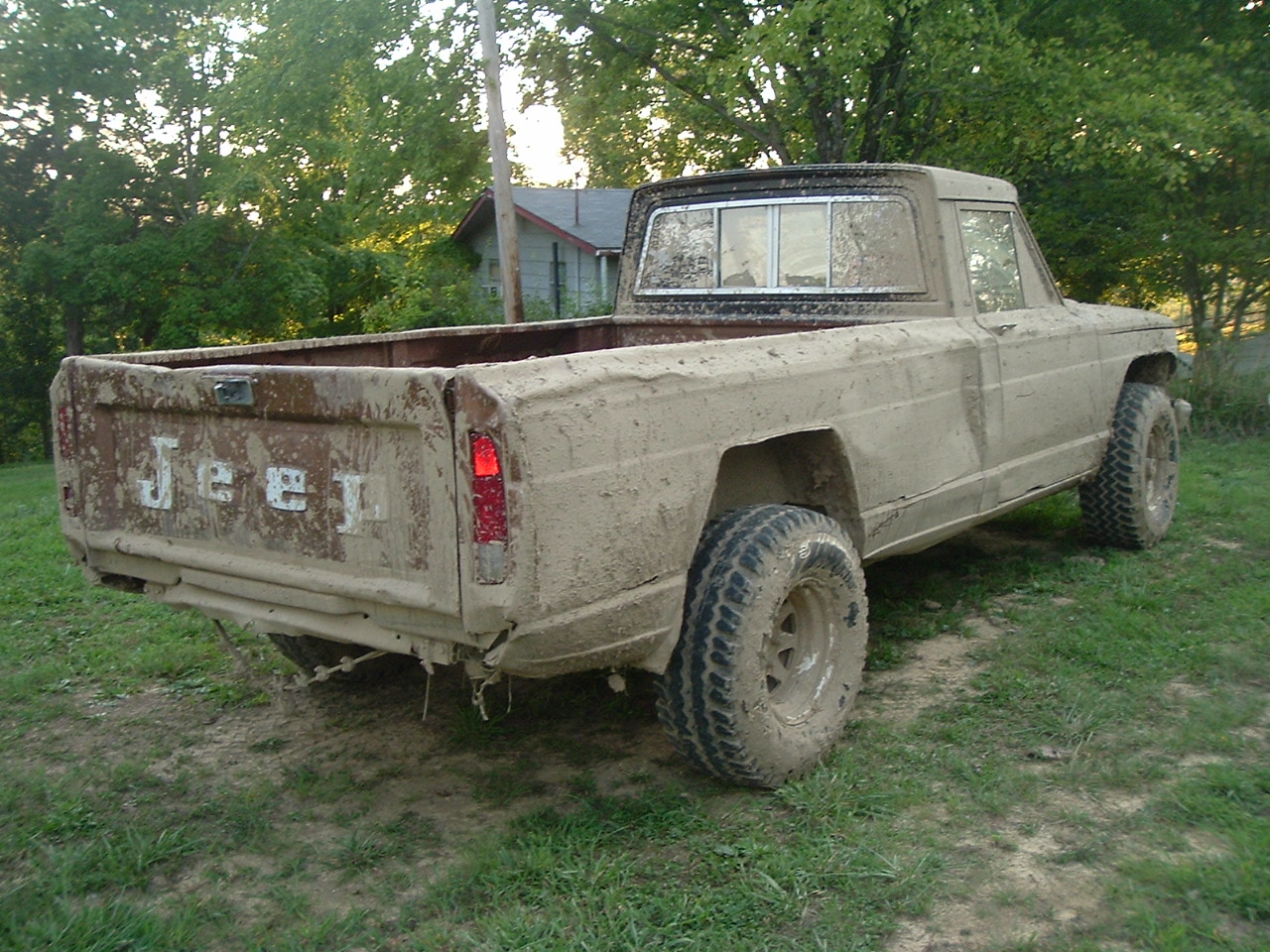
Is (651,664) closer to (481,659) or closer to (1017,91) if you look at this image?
(481,659)

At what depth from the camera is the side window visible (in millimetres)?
5051

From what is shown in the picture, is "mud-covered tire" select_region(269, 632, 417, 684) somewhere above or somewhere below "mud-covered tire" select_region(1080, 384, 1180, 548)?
below

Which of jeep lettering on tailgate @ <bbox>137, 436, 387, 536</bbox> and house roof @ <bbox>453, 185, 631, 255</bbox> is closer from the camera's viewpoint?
jeep lettering on tailgate @ <bbox>137, 436, 387, 536</bbox>

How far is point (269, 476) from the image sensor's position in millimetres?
3322

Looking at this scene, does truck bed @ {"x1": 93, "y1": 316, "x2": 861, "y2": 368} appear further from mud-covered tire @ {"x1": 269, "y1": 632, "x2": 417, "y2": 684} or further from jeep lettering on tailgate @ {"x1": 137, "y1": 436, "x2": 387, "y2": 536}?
mud-covered tire @ {"x1": 269, "y1": 632, "x2": 417, "y2": 684}

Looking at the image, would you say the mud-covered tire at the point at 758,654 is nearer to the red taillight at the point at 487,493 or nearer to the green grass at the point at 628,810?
the green grass at the point at 628,810

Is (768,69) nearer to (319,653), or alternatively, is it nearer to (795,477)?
(795,477)

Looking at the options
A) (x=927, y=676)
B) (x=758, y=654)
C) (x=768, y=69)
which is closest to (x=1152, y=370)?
(x=927, y=676)

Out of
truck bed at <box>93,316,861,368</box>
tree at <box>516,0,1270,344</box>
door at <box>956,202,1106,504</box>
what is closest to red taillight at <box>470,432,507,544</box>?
truck bed at <box>93,316,861,368</box>

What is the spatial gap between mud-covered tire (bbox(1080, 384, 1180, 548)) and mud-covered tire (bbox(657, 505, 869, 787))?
2686mm

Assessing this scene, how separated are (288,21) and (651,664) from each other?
1123cm

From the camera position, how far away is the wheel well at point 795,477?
13.0ft

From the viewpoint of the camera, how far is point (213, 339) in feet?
72.1

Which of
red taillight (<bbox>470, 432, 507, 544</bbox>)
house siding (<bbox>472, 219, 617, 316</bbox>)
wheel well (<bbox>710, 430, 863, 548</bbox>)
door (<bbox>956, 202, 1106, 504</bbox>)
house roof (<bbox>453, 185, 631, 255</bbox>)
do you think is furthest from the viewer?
house siding (<bbox>472, 219, 617, 316</bbox>)
